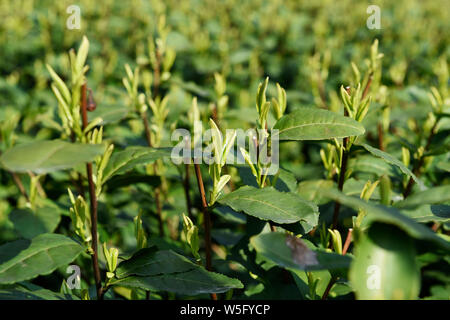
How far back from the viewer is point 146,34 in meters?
3.98

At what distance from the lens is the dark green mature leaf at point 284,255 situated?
90 centimetres

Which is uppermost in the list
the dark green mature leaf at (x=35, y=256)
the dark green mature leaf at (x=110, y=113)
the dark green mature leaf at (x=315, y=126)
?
the dark green mature leaf at (x=315, y=126)

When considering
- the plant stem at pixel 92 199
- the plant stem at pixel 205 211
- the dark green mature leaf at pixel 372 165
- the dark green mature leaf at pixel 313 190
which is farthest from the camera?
the dark green mature leaf at pixel 372 165

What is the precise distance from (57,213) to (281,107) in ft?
3.08

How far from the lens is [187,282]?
1.16 meters

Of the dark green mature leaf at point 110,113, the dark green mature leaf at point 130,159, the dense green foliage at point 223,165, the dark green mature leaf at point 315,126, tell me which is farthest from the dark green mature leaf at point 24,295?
the dark green mature leaf at point 315,126

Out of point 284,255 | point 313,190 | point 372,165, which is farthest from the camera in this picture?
point 372,165

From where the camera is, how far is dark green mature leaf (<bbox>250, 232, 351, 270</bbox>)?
0.90 meters

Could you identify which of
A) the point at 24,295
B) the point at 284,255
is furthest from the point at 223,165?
the point at 24,295

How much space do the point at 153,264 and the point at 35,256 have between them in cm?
30

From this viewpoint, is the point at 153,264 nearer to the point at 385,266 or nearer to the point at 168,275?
the point at 168,275

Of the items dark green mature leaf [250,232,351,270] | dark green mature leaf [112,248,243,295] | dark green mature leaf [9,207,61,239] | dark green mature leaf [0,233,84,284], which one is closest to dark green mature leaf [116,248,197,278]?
dark green mature leaf [112,248,243,295]

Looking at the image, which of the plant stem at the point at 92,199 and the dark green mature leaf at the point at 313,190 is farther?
the dark green mature leaf at the point at 313,190

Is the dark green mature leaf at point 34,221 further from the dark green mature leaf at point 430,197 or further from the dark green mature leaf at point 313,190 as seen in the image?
the dark green mature leaf at point 430,197
